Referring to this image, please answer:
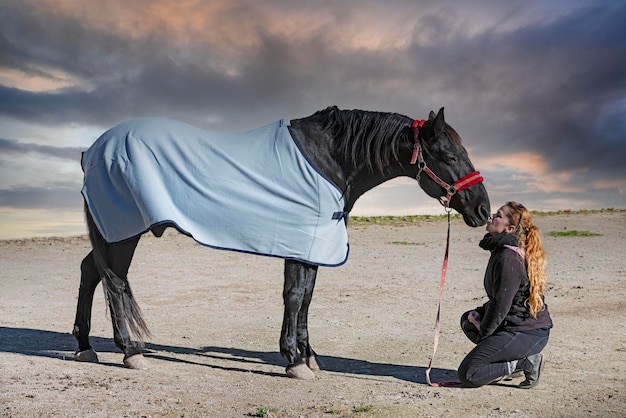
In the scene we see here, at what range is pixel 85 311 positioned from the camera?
6180 millimetres

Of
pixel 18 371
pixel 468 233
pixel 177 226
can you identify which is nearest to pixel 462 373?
pixel 177 226

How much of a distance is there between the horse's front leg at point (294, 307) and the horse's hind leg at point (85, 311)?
1869mm

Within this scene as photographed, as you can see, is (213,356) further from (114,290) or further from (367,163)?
(367,163)

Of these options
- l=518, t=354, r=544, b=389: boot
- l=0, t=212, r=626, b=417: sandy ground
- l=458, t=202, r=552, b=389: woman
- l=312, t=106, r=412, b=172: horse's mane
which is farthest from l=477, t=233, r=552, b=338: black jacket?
l=312, t=106, r=412, b=172: horse's mane

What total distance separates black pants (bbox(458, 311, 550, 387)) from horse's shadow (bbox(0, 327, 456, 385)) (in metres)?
0.45

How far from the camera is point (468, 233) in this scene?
56.4ft

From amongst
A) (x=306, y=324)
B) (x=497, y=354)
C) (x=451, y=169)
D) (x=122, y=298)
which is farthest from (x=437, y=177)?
(x=122, y=298)

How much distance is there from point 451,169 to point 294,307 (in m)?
1.63

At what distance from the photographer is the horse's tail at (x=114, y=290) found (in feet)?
19.1

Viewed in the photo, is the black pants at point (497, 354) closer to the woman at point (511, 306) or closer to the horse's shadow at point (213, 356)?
the woman at point (511, 306)

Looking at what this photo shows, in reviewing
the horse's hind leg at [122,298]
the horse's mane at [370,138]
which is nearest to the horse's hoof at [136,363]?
the horse's hind leg at [122,298]

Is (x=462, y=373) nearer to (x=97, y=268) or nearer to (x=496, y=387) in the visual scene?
(x=496, y=387)

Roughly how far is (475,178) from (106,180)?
3.02m

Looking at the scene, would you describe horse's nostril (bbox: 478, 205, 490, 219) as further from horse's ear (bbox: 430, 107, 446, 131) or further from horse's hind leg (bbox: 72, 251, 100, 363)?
horse's hind leg (bbox: 72, 251, 100, 363)
